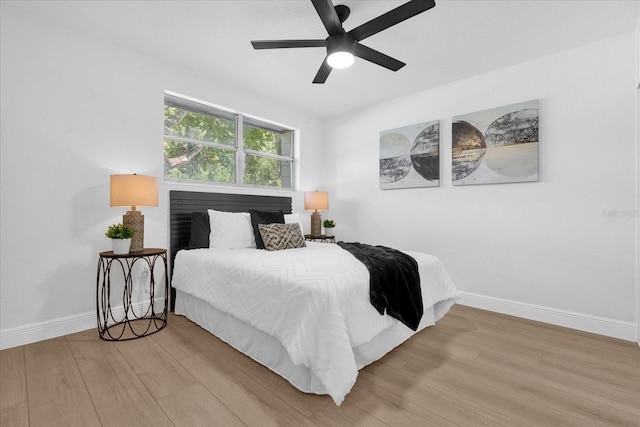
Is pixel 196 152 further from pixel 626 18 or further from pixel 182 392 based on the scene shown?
pixel 626 18

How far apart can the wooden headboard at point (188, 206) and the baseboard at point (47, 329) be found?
0.68 m

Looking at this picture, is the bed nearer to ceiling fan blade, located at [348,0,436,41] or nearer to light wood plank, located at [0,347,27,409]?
light wood plank, located at [0,347,27,409]

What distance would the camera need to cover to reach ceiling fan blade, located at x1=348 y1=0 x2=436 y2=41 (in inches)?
68.1

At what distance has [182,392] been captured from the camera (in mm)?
1646

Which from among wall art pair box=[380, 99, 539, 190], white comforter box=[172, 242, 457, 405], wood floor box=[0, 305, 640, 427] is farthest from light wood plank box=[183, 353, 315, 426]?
wall art pair box=[380, 99, 539, 190]

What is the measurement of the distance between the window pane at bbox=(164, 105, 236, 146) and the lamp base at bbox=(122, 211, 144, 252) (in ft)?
3.80

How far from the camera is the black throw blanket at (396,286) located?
1.84 m

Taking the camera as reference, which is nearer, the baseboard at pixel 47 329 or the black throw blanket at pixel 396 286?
the black throw blanket at pixel 396 286

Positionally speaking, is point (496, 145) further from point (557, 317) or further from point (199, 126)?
point (199, 126)

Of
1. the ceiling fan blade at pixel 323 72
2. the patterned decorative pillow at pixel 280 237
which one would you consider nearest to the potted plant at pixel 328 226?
the patterned decorative pillow at pixel 280 237

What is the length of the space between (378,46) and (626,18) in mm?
1945

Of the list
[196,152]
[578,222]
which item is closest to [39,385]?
[196,152]

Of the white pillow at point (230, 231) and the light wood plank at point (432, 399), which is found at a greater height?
the white pillow at point (230, 231)

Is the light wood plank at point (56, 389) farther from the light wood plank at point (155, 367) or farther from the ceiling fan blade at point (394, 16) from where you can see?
the ceiling fan blade at point (394, 16)
